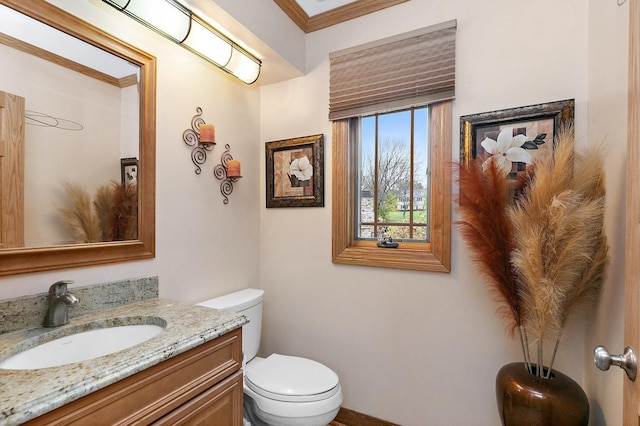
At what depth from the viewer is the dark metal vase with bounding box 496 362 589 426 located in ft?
3.59

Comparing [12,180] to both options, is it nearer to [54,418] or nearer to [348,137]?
[54,418]

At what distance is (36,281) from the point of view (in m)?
1.09

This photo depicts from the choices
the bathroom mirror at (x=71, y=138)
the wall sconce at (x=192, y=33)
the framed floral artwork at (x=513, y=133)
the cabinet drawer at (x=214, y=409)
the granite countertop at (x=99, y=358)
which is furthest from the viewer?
the framed floral artwork at (x=513, y=133)

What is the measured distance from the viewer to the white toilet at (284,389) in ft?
4.36

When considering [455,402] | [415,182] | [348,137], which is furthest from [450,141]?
[455,402]

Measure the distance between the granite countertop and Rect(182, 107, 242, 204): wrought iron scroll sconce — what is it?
750 mm

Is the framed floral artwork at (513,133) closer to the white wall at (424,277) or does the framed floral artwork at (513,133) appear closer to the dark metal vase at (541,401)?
the white wall at (424,277)

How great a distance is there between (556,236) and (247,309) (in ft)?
4.86

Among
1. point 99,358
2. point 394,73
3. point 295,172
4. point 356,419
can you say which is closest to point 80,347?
point 99,358

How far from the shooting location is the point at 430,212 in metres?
1.70

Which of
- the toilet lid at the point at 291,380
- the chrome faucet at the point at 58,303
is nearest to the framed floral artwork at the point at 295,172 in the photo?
the toilet lid at the point at 291,380

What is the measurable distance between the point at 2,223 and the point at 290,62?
1.56 meters

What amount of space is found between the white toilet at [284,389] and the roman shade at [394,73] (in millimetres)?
1339

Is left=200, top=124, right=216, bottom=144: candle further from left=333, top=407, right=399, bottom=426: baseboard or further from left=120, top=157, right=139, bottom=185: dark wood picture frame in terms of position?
left=333, top=407, right=399, bottom=426: baseboard
